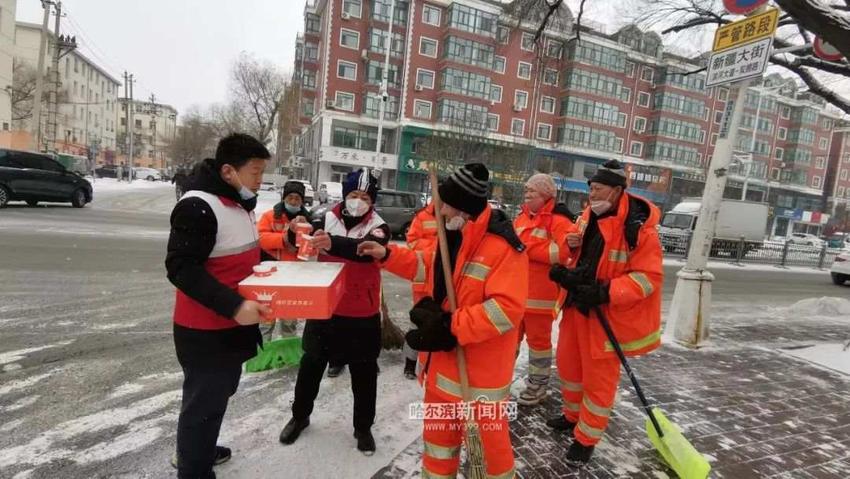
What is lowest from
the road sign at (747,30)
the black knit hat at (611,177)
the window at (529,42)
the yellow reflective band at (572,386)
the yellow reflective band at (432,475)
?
the yellow reflective band at (432,475)

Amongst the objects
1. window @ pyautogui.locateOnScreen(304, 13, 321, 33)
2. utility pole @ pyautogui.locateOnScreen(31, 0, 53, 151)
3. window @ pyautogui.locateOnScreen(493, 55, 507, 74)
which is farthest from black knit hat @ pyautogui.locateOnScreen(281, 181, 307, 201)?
window @ pyautogui.locateOnScreen(304, 13, 321, 33)

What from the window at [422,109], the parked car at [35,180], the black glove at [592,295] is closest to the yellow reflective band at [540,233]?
the black glove at [592,295]

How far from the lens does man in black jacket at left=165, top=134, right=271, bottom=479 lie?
2.01m

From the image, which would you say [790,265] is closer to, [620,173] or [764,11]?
[764,11]

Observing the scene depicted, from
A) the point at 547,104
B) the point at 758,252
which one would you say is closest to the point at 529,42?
the point at 758,252

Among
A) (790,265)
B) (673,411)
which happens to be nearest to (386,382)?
(673,411)

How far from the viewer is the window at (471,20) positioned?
3884cm

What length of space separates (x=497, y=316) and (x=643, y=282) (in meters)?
1.29

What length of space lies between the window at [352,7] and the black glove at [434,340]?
4094cm

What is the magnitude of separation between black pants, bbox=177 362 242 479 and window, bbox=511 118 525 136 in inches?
1692

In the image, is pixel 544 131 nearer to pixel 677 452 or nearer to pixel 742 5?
pixel 742 5

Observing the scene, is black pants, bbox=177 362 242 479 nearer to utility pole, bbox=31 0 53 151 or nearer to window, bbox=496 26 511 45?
window, bbox=496 26 511 45

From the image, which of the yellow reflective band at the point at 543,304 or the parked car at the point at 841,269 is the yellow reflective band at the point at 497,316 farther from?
the parked car at the point at 841,269

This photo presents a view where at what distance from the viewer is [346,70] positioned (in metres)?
38.4
